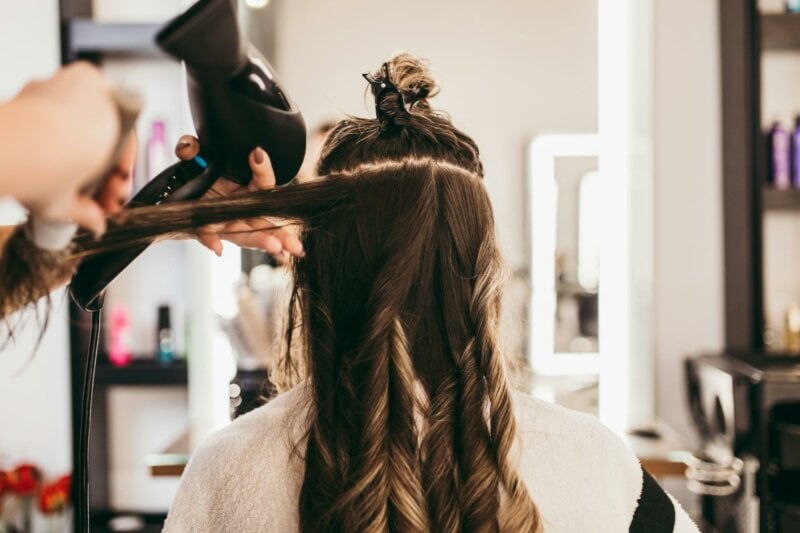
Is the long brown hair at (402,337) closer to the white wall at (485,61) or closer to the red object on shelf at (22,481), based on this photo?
the white wall at (485,61)

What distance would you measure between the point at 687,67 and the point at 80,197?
220cm

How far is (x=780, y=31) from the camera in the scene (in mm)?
2330

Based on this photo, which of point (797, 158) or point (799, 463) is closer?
point (799, 463)

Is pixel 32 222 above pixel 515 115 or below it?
below

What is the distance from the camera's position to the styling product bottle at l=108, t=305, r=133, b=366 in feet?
7.36

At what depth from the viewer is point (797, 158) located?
2.30m

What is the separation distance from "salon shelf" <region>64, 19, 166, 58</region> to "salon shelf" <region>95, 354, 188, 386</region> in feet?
3.17

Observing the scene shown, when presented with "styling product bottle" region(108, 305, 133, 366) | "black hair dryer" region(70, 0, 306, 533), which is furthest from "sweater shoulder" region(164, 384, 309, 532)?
"styling product bottle" region(108, 305, 133, 366)

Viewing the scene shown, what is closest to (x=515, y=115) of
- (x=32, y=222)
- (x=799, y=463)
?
(x=799, y=463)

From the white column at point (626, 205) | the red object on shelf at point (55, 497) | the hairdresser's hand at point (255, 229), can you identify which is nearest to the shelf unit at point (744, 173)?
the white column at point (626, 205)

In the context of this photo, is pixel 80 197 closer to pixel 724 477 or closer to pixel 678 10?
pixel 724 477

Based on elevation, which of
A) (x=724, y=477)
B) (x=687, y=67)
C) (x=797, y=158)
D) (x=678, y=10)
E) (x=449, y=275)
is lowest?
(x=724, y=477)

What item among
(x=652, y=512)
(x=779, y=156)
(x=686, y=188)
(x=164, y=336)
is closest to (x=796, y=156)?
(x=779, y=156)

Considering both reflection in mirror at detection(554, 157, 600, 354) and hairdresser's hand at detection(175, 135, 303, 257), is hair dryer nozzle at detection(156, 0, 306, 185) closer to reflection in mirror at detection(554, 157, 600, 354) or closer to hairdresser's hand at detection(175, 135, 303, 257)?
hairdresser's hand at detection(175, 135, 303, 257)
